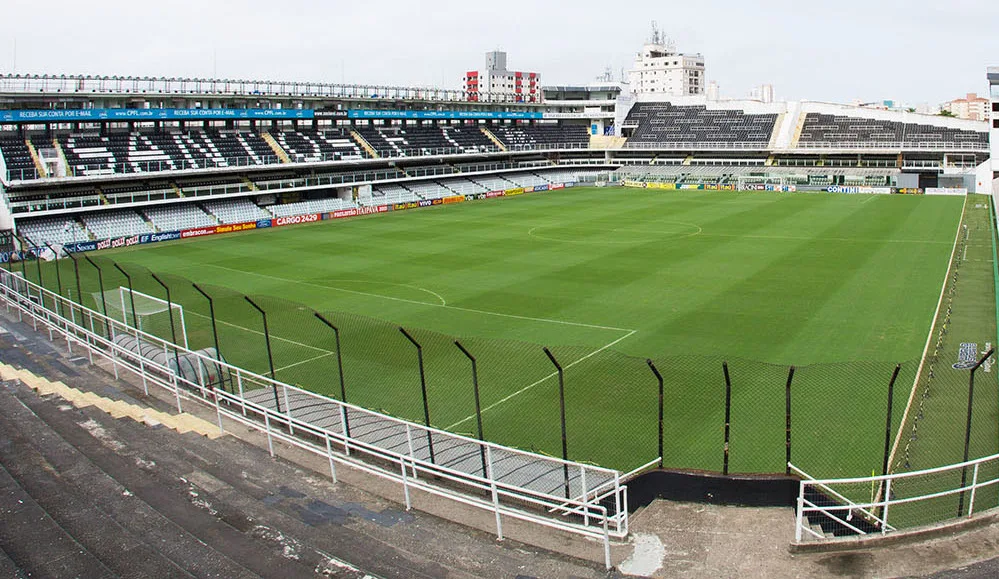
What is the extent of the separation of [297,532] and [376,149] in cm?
6500

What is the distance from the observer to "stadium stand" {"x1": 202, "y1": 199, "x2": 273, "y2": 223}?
56.2 m

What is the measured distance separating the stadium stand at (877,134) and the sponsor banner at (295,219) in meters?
51.3

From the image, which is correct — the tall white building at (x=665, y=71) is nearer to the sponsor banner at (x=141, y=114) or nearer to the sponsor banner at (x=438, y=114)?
the sponsor banner at (x=438, y=114)

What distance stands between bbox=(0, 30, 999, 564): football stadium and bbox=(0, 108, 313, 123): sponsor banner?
24 centimetres

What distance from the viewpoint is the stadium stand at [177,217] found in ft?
173

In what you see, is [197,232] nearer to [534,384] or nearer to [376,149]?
[376,149]

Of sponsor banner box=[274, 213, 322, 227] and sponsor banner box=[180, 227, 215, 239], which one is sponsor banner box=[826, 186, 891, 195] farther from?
sponsor banner box=[180, 227, 215, 239]

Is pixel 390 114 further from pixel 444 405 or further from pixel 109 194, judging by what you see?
pixel 444 405

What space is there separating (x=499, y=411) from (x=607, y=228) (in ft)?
107

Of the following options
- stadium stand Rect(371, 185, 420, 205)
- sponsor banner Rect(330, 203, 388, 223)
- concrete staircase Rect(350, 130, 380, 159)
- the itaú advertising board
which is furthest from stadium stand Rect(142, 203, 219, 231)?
concrete staircase Rect(350, 130, 380, 159)

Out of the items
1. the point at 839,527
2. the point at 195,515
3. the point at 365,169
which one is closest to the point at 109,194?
the point at 365,169

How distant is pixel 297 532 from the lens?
419 inches

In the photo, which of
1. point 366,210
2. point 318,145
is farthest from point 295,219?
point 318,145

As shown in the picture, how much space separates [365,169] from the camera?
72.6 meters
